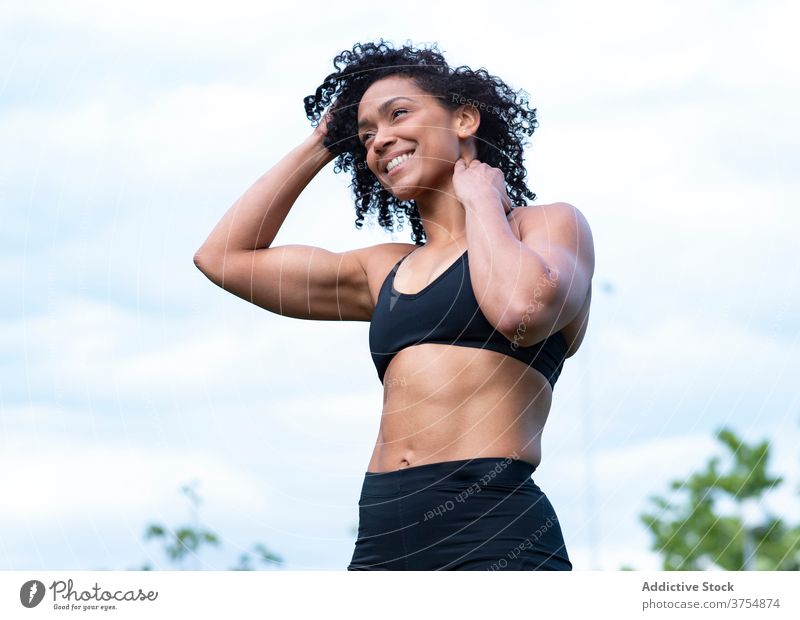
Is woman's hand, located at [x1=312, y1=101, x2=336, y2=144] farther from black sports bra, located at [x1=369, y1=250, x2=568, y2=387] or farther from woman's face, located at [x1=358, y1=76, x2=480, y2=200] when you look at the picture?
black sports bra, located at [x1=369, y1=250, x2=568, y2=387]

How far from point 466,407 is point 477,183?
103cm

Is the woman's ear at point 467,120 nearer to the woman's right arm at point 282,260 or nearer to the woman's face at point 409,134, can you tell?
the woman's face at point 409,134

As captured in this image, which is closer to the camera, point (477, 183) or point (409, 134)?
point (477, 183)

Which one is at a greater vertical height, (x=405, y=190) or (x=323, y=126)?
(x=323, y=126)

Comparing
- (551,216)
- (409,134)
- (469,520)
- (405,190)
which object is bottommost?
(469,520)

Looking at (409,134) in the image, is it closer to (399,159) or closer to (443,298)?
(399,159)

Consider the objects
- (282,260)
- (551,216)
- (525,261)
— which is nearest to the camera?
(525,261)

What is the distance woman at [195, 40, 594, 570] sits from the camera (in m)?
4.47

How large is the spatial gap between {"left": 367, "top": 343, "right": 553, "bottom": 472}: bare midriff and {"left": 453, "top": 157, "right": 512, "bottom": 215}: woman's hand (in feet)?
2.25

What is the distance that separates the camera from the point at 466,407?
4.62 m

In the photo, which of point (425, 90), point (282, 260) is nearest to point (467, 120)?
point (425, 90)

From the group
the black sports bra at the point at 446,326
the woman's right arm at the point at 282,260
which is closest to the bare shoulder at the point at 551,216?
the black sports bra at the point at 446,326
